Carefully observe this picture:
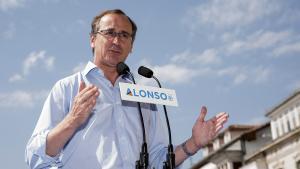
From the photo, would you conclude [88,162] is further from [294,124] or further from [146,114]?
[294,124]

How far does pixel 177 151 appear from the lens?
11.6 feet

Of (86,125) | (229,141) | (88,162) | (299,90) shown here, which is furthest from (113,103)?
(229,141)

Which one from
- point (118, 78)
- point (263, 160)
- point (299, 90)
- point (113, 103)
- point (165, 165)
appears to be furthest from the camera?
point (263, 160)

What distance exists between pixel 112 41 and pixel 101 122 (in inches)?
28.3

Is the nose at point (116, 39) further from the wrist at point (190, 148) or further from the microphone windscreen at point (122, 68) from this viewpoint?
the wrist at point (190, 148)

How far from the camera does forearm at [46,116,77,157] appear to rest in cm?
278

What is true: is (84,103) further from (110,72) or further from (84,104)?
(110,72)

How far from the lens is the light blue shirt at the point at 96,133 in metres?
3.01

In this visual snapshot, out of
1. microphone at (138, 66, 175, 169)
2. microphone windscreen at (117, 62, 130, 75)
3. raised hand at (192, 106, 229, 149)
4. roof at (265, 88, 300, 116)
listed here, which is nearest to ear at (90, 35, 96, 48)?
microphone windscreen at (117, 62, 130, 75)

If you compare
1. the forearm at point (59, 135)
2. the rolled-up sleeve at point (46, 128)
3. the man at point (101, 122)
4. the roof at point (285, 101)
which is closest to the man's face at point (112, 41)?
the man at point (101, 122)

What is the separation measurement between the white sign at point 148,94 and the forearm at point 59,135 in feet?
1.39

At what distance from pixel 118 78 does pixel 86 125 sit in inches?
22.4

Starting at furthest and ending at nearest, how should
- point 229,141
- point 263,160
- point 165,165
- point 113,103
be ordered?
point 229,141
point 263,160
point 113,103
point 165,165

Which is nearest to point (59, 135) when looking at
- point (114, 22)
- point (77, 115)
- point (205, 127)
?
point (77, 115)
